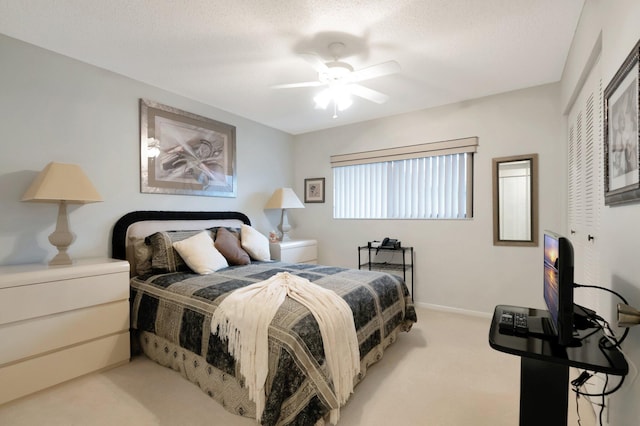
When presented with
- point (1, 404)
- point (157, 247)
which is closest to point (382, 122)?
point (157, 247)

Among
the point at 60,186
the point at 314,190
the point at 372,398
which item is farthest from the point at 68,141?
the point at 372,398

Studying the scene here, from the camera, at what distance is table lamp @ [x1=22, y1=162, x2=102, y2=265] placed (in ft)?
7.02

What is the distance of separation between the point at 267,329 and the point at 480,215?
9.27ft

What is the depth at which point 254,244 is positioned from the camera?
11.0 ft

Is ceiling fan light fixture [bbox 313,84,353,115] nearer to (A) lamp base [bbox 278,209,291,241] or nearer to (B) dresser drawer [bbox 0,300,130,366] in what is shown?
(A) lamp base [bbox 278,209,291,241]

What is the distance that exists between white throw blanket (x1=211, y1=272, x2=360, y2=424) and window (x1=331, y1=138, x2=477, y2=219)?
2.26 meters

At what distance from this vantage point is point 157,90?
311 cm

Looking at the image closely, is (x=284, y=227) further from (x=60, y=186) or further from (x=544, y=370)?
(x=544, y=370)

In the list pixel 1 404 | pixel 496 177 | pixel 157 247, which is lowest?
pixel 1 404

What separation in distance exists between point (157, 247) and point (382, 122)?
10.3 feet

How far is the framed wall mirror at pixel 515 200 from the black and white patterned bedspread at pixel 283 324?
1.43 meters

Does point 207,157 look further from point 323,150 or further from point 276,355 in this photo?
point 276,355

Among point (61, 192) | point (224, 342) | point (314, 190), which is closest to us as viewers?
point (224, 342)

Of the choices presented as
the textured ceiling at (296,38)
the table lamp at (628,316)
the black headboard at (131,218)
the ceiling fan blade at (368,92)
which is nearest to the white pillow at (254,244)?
the black headboard at (131,218)
